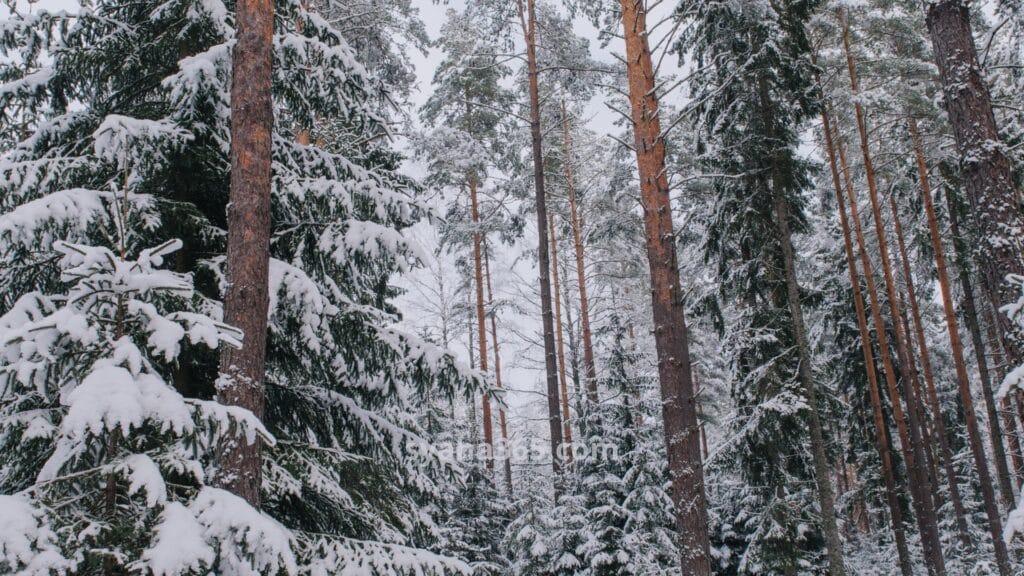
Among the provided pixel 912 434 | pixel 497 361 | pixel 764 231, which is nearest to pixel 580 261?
pixel 497 361

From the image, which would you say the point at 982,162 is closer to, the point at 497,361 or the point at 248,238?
the point at 248,238

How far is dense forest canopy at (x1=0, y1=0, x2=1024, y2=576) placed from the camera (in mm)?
2816

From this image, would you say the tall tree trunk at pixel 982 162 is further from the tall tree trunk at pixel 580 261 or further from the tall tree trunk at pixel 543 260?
the tall tree trunk at pixel 580 261

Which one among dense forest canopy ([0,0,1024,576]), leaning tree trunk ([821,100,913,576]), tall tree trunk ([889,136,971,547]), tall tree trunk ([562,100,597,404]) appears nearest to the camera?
dense forest canopy ([0,0,1024,576])

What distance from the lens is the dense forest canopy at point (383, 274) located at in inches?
111

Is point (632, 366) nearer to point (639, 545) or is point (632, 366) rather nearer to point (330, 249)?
point (639, 545)

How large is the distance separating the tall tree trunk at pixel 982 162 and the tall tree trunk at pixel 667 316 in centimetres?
312

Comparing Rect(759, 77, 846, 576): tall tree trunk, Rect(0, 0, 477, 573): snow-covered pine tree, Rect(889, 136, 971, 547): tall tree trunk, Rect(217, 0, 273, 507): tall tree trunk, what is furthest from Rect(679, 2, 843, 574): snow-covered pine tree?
Rect(217, 0, 273, 507): tall tree trunk

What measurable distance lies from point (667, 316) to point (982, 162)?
3.66 meters

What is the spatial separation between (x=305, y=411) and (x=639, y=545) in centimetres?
816

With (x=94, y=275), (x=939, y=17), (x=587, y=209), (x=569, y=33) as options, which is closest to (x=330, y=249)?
(x=94, y=275)

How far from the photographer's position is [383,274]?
19.4 feet

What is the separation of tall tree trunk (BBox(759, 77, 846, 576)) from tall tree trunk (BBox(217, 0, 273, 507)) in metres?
9.20

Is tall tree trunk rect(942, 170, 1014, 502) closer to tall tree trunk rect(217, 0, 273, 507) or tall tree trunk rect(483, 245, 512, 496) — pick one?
tall tree trunk rect(483, 245, 512, 496)
